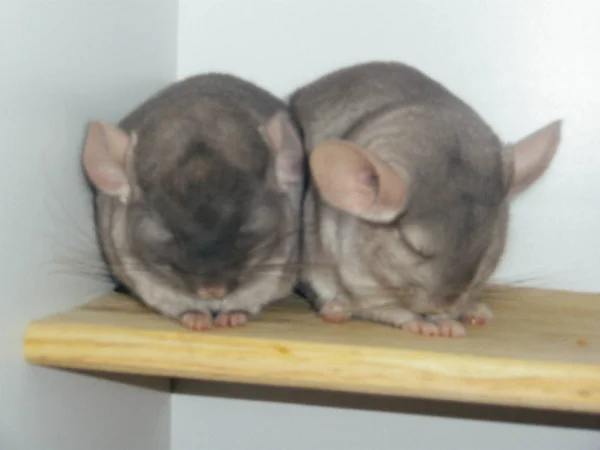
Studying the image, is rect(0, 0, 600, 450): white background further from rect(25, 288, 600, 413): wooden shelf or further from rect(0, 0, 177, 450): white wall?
rect(25, 288, 600, 413): wooden shelf

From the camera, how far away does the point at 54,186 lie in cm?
132

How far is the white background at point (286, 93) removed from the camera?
4.39ft

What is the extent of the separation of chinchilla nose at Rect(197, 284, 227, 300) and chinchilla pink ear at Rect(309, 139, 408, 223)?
20 cm

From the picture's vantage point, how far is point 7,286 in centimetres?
119

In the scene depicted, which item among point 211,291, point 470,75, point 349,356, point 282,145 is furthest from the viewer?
point 470,75

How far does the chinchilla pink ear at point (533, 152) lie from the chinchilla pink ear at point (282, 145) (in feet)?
1.08

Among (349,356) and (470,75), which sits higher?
(470,75)

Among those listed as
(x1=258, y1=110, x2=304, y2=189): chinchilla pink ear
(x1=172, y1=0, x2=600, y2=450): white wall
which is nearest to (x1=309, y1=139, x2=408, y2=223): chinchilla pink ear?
(x1=258, y1=110, x2=304, y2=189): chinchilla pink ear

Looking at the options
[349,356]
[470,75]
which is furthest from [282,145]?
[470,75]

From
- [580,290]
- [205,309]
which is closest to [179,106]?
[205,309]

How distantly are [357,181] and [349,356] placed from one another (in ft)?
0.86

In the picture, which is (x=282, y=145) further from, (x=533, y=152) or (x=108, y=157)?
(x=533, y=152)

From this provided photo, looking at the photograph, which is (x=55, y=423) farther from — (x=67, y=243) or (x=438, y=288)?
(x=438, y=288)

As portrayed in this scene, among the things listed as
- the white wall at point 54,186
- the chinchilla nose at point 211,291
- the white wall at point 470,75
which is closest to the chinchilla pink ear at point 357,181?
the chinchilla nose at point 211,291
